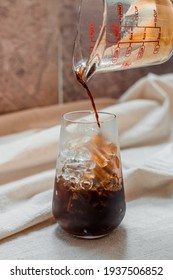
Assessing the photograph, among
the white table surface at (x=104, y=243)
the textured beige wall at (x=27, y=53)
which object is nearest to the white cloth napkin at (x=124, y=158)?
the white table surface at (x=104, y=243)

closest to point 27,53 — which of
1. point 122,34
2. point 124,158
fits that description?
point 124,158

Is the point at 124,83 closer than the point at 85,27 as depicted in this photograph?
No

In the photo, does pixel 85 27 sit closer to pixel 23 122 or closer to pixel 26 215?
pixel 26 215

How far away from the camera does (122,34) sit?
2.00 feet

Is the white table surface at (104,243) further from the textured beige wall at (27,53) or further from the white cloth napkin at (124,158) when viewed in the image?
the textured beige wall at (27,53)

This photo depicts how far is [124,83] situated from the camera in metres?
1.19

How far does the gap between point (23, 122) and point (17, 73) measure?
0.11 metres

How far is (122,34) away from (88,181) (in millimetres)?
184

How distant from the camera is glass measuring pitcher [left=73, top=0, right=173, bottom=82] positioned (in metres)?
0.60

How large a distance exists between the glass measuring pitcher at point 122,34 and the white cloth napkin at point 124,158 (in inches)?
7.2

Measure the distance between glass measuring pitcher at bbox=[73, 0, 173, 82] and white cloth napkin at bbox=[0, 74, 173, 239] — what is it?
0.60 feet

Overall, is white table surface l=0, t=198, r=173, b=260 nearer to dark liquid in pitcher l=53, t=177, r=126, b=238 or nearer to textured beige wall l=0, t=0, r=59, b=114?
dark liquid in pitcher l=53, t=177, r=126, b=238

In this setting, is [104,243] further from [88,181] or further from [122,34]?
[122,34]
